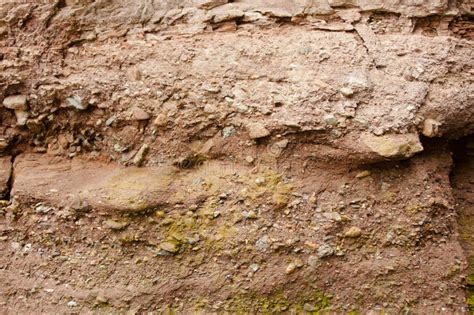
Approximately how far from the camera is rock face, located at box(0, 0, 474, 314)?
230cm

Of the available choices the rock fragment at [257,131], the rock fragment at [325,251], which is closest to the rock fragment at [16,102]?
the rock fragment at [257,131]

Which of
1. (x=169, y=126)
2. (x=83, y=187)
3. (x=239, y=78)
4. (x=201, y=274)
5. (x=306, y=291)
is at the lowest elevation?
(x=306, y=291)

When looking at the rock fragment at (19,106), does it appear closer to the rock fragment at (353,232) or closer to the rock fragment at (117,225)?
the rock fragment at (117,225)

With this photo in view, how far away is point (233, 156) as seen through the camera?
2.41m

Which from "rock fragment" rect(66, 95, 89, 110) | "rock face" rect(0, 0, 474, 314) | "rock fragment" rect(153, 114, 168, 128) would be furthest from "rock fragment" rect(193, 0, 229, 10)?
"rock fragment" rect(66, 95, 89, 110)

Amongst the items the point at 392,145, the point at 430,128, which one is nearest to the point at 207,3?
the point at 392,145

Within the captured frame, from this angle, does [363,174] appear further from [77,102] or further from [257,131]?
[77,102]

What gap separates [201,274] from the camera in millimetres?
2297

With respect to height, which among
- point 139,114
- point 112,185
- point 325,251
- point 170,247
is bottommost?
point 325,251

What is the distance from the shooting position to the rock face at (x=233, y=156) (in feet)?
7.55

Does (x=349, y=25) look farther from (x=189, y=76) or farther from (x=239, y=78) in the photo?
(x=189, y=76)

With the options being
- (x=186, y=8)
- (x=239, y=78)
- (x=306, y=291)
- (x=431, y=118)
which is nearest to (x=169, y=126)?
(x=239, y=78)

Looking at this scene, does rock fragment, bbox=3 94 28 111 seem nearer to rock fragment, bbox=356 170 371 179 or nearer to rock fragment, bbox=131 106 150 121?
rock fragment, bbox=131 106 150 121

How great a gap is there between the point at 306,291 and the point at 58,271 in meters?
1.18
